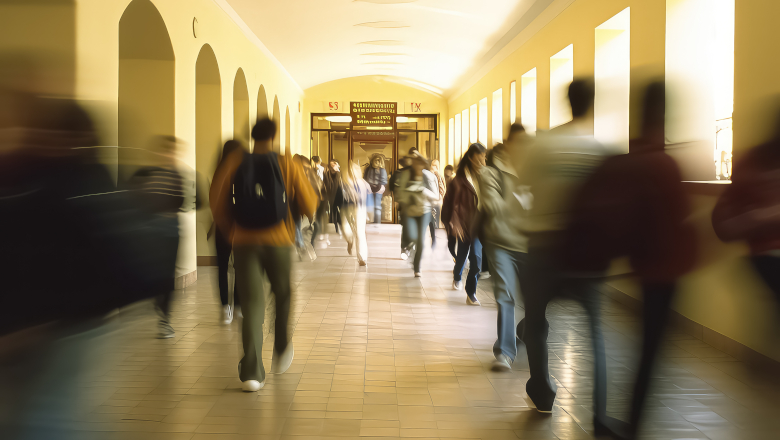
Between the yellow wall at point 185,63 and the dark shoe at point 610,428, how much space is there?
294cm

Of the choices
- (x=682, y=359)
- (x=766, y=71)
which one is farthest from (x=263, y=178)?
(x=766, y=71)

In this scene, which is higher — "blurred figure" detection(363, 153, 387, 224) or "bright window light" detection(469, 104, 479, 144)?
"bright window light" detection(469, 104, 479, 144)

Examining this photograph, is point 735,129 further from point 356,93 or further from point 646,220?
point 356,93

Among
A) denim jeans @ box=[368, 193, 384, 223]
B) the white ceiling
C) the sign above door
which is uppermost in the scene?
the white ceiling

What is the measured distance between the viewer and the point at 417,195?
349 inches

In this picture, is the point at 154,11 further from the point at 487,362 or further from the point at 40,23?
the point at 487,362

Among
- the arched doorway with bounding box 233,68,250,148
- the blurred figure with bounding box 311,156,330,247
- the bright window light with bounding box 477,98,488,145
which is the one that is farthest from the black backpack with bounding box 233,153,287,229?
the bright window light with bounding box 477,98,488,145

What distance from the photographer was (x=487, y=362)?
16.0 feet

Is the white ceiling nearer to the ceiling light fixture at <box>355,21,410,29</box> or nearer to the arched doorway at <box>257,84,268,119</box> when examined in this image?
the ceiling light fixture at <box>355,21,410,29</box>

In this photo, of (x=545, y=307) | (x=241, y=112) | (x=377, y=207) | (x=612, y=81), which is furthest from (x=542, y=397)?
(x=377, y=207)

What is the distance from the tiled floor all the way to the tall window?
37.9 ft

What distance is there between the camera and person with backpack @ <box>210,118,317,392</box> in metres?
4.05

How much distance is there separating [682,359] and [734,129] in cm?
197

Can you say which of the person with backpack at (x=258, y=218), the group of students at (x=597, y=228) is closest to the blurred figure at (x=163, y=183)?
the person with backpack at (x=258, y=218)
